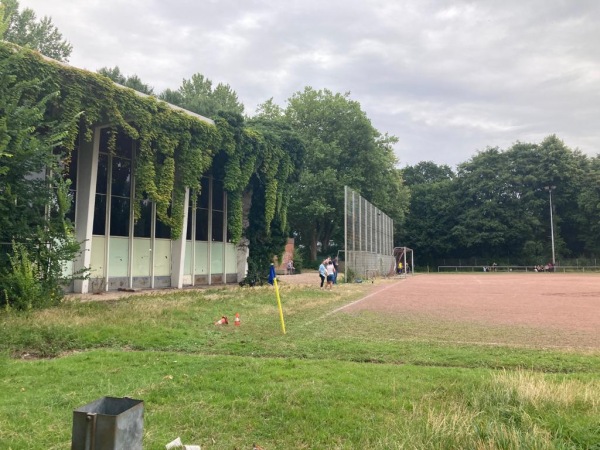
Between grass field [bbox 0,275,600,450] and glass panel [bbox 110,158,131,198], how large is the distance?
33.3 feet

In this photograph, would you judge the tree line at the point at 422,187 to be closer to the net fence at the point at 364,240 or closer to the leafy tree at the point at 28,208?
the net fence at the point at 364,240

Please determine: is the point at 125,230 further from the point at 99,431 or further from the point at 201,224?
the point at 99,431

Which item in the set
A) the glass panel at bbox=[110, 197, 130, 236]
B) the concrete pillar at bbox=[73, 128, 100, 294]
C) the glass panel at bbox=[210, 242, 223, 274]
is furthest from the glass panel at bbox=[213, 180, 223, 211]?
the concrete pillar at bbox=[73, 128, 100, 294]

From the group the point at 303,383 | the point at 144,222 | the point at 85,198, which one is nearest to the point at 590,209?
the point at 144,222

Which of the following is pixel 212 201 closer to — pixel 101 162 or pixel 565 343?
pixel 101 162

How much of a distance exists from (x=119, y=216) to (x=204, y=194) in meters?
5.34

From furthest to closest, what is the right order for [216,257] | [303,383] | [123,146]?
[216,257]
[123,146]
[303,383]

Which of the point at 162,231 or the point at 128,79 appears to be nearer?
the point at 162,231

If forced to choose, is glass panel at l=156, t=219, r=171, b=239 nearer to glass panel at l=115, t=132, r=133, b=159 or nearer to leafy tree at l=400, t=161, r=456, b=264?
glass panel at l=115, t=132, r=133, b=159

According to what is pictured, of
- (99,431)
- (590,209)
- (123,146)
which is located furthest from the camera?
(590,209)

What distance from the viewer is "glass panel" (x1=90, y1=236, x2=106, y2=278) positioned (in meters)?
19.5

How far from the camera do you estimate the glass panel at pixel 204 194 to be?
24.9m

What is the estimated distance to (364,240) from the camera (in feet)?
119

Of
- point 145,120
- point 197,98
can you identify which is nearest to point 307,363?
point 145,120
